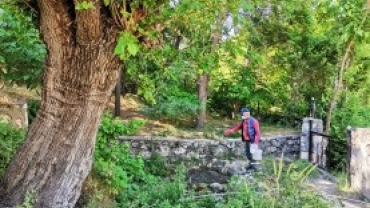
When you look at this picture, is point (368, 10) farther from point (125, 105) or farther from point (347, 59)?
point (125, 105)

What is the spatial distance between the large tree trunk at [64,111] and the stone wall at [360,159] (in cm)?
380

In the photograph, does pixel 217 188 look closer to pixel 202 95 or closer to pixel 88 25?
pixel 88 25

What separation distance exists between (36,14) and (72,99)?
750 millimetres

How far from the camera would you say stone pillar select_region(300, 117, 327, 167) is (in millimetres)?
8266

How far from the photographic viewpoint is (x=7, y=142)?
4.07 meters

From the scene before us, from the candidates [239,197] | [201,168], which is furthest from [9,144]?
[201,168]

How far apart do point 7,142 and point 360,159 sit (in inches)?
173

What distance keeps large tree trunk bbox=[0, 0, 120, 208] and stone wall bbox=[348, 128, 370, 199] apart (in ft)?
12.5

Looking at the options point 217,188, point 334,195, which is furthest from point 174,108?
point 334,195

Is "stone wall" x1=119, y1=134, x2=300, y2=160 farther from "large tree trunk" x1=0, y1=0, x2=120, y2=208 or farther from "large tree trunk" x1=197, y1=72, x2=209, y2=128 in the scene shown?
"large tree trunk" x1=0, y1=0, x2=120, y2=208

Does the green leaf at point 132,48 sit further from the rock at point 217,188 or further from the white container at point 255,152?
the white container at point 255,152

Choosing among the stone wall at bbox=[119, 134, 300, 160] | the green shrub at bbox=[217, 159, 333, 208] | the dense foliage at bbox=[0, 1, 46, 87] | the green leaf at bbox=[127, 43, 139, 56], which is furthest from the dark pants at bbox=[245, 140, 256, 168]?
the green leaf at bbox=[127, 43, 139, 56]

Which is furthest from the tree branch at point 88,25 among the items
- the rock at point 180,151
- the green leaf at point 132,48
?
the rock at point 180,151

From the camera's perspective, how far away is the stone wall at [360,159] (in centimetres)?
561
